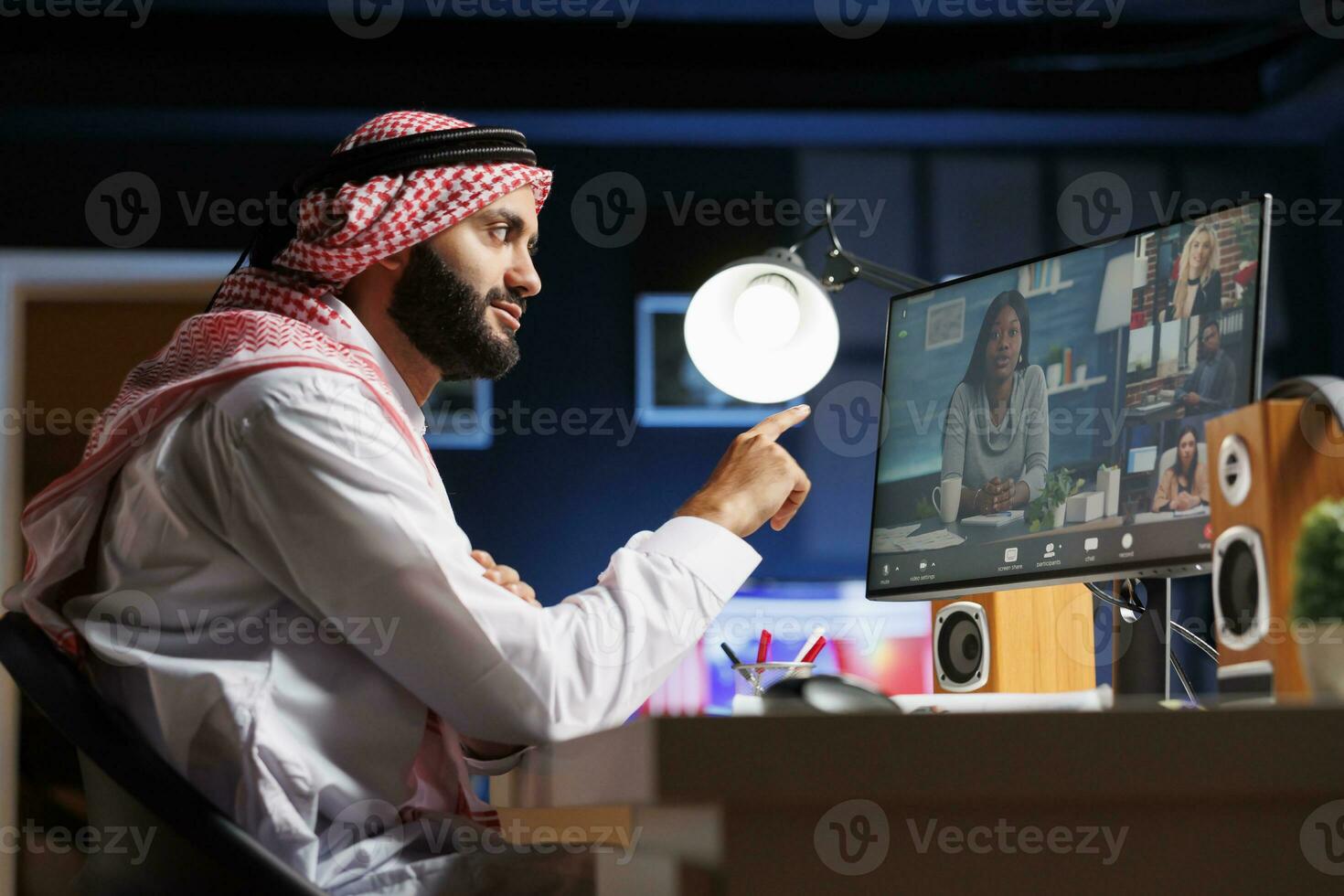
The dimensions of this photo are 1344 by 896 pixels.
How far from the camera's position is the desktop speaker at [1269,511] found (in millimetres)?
1024

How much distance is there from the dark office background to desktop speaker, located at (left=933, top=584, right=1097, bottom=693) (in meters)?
3.33

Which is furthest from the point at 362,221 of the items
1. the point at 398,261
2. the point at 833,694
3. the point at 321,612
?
the point at 833,694

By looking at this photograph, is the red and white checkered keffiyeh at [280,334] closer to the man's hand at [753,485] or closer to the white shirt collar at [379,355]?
the white shirt collar at [379,355]

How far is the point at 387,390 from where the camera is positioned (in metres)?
1.44

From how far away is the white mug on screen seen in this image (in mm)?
1612

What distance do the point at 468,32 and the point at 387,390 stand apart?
3.89m

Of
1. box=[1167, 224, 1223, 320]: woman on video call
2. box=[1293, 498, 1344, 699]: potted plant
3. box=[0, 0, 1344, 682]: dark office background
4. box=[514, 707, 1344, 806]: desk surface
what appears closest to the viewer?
box=[514, 707, 1344, 806]: desk surface

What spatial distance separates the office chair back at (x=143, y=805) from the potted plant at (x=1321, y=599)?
723mm

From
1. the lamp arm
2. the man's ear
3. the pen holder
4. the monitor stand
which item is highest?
the lamp arm

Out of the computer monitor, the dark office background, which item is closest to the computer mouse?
the computer monitor

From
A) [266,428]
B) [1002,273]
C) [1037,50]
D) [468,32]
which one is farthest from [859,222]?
[266,428]

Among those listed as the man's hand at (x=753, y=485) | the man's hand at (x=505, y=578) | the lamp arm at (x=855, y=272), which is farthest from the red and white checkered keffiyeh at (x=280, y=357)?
the lamp arm at (x=855, y=272)

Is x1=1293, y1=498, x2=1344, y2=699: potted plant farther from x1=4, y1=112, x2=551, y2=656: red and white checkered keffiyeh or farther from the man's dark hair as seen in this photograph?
x1=4, y1=112, x2=551, y2=656: red and white checkered keffiyeh

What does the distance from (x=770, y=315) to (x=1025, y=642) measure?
2.26ft
